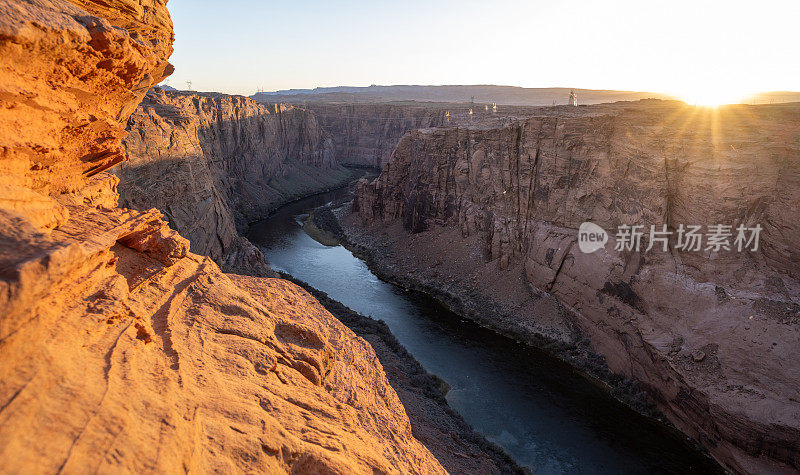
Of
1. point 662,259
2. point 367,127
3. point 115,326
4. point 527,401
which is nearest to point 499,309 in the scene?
point 527,401

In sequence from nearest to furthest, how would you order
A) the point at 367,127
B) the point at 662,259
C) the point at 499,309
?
the point at 662,259
the point at 499,309
the point at 367,127

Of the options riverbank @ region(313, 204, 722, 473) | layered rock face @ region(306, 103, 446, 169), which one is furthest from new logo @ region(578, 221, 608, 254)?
layered rock face @ region(306, 103, 446, 169)

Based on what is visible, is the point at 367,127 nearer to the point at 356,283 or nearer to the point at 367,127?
the point at 367,127

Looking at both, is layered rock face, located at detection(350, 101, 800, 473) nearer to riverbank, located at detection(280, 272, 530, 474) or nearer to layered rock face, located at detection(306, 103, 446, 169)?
riverbank, located at detection(280, 272, 530, 474)

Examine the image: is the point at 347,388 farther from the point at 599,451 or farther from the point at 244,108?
the point at 244,108

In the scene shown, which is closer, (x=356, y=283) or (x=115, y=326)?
(x=115, y=326)

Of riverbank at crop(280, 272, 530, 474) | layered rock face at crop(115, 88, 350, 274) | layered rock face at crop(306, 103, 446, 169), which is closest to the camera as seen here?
riverbank at crop(280, 272, 530, 474)

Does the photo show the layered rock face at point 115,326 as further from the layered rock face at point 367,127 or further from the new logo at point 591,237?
the layered rock face at point 367,127
